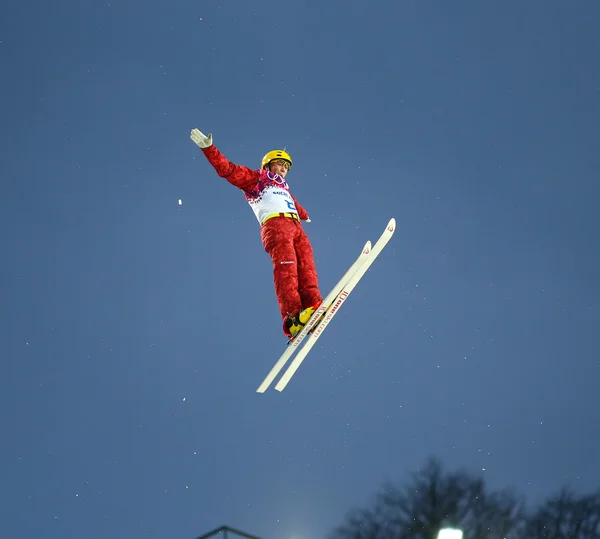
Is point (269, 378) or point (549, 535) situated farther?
point (549, 535)

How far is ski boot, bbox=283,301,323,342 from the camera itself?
1062 cm

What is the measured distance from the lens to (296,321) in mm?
10727

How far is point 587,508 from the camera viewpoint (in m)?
26.1

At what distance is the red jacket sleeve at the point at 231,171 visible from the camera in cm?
1055

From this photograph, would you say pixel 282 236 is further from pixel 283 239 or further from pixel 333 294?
pixel 333 294

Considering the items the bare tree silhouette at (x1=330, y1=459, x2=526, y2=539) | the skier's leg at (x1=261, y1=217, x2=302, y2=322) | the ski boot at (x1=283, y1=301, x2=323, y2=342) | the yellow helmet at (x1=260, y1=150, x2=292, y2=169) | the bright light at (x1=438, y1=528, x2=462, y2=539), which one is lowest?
the bright light at (x1=438, y1=528, x2=462, y2=539)

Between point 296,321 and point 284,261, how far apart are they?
2.31 feet

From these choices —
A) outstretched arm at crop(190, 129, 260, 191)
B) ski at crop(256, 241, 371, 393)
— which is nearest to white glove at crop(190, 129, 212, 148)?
outstretched arm at crop(190, 129, 260, 191)

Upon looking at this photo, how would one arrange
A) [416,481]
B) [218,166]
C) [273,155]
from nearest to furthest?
[218,166]
[273,155]
[416,481]

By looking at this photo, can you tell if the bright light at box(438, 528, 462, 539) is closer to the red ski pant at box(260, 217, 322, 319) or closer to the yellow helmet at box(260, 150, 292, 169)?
the red ski pant at box(260, 217, 322, 319)

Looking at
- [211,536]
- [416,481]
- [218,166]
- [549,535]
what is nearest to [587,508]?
[549,535]

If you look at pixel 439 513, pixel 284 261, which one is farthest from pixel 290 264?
pixel 439 513

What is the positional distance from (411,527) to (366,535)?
322 centimetres

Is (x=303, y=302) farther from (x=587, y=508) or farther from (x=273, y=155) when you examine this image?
(x=587, y=508)
